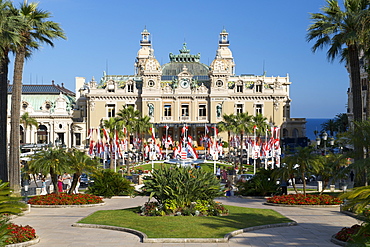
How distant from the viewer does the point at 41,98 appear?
10388 cm

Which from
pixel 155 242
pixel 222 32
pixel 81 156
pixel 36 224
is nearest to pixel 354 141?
pixel 155 242

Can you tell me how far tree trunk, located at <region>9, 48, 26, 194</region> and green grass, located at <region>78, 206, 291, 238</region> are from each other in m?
7.00

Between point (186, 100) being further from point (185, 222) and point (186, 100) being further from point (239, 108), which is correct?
point (185, 222)

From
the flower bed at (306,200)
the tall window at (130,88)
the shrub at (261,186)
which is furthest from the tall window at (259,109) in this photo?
the flower bed at (306,200)

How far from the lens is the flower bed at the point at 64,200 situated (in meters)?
33.8

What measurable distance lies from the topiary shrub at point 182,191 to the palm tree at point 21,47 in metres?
9.58

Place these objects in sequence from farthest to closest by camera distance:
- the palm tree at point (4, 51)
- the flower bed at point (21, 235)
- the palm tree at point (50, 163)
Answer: the palm tree at point (50, 163) < the palm tree at point (4, 51) < the flower bed at point (21, 235)

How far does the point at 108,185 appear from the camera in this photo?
40000 millimetres

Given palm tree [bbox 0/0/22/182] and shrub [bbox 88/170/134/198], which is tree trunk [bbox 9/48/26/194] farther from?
shrub [bbox 88/170/134/198]

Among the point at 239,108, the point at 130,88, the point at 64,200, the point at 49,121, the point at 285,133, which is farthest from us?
the point at 285,133

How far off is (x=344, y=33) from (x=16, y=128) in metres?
22.3

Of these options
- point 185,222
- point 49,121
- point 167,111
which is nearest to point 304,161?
point 185,222

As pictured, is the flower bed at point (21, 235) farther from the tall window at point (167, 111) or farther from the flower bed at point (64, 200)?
the tall window at point (167, 111)

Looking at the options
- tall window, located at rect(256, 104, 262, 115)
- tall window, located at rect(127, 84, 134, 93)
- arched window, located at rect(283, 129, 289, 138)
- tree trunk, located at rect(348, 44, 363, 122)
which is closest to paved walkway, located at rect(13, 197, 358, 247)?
tree trunk, located at rect(348, 44, 363, 122)
